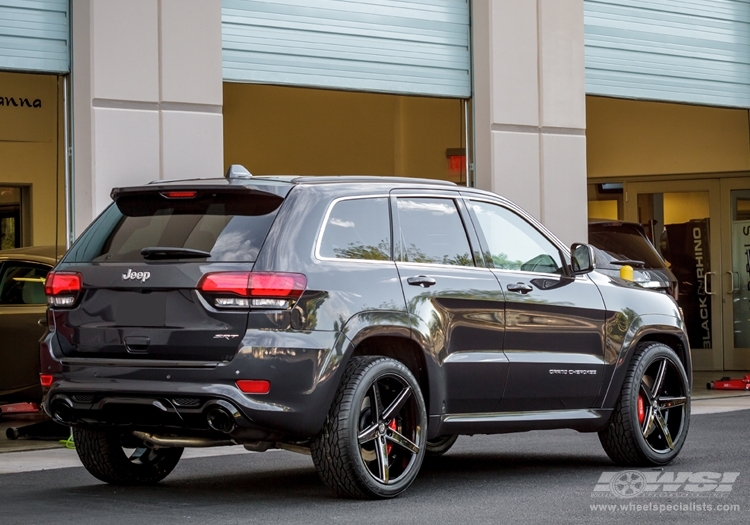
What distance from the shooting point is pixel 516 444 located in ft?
34.5

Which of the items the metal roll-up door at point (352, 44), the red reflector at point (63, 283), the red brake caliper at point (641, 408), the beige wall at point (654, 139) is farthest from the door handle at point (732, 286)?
the red reflector at point (63, 283)

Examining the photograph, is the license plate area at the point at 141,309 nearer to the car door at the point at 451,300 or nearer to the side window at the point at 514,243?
the car door at the point at 451,300

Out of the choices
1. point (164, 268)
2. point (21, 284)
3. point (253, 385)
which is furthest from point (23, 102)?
point (253, 385)

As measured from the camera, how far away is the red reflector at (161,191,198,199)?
7.13 meters

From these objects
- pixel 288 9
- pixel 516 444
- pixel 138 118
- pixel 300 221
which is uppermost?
pixel 288 9

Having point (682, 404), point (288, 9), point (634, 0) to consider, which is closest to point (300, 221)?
point (682, 404)

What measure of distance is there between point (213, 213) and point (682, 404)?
144 inches

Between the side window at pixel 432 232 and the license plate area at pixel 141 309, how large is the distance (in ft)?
4.64

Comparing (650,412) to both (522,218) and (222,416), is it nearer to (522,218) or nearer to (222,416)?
(522,218)

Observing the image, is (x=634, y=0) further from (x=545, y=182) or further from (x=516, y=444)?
(x=516, y=444)

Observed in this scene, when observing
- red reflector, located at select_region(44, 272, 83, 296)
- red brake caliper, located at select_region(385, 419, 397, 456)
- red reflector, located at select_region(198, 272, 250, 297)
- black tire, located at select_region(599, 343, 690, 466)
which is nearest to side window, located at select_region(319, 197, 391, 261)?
red reflector, located at select_region(198, 272, 250, 297)

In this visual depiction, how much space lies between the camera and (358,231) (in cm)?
734

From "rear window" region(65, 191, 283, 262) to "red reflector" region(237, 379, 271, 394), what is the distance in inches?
23.8

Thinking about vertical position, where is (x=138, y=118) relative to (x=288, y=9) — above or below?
below
